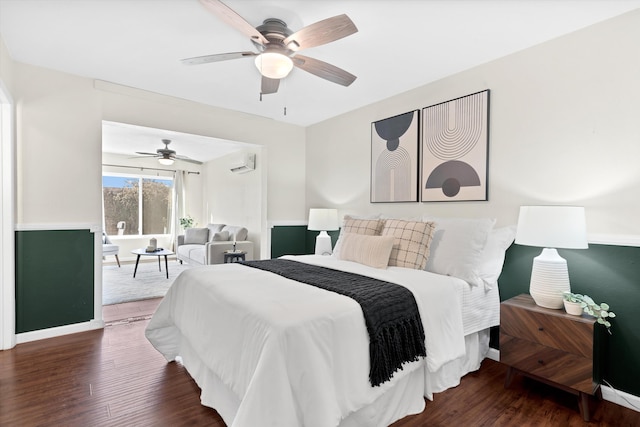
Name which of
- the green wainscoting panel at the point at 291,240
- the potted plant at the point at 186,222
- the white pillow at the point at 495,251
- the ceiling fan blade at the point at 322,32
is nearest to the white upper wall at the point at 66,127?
the green wainscoting panel at the point at 291,240

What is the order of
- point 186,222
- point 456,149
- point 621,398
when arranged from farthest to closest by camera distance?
point 186,222, point 456,149, point 621,398

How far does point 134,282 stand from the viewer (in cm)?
503

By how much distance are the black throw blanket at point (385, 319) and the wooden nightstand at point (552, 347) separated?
0.78m

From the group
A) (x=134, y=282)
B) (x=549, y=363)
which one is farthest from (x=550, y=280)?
(x=134, y=282)

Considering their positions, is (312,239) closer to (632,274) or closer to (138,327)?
(138,327)

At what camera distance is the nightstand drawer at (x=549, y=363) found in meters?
1.85

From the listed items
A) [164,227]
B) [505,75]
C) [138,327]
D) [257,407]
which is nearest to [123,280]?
[138,327]

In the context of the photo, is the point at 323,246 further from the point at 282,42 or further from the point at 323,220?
the point at 282,42

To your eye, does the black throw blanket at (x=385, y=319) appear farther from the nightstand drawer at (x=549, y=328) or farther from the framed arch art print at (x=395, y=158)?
the framed arch art print at (x=395, y=158)

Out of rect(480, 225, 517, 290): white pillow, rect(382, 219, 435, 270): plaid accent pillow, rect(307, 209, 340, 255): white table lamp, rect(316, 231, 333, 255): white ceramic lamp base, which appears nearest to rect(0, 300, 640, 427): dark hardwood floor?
rect(480, 225, 517, 290): white pillow

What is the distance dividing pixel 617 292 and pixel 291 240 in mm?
3691

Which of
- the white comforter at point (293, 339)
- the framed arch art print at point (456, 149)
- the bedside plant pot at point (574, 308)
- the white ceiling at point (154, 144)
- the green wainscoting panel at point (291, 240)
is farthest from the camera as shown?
the white ceiling at point (154, 144)

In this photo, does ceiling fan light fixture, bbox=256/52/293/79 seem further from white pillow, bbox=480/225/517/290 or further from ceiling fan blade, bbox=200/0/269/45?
white pillow, bbox=480/225/517/290

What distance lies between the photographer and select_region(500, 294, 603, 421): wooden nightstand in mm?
1846
